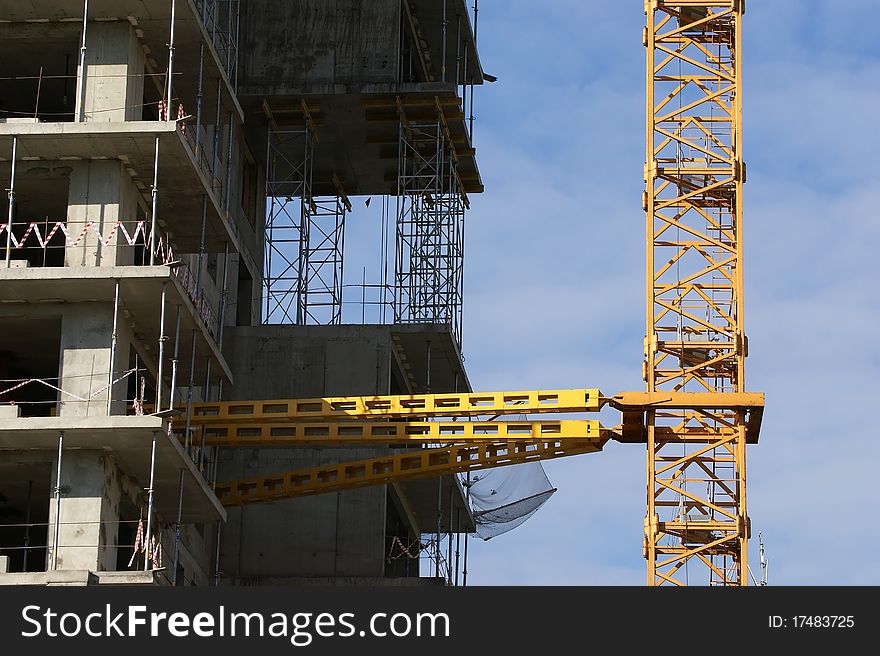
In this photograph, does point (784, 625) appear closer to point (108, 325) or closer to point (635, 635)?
point (635, 635)

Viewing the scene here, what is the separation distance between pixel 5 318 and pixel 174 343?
4.20 metres

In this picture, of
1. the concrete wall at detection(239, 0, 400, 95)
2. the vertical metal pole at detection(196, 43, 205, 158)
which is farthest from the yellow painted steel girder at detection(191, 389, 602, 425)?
the concrete wall at detection(239, 0, 400, 95)

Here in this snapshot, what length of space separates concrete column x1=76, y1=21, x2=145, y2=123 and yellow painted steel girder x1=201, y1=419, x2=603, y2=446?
960 centimetres

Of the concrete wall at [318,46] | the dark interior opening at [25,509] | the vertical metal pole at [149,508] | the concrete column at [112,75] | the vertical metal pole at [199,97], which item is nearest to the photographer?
the vertical metal pole at [149,508]

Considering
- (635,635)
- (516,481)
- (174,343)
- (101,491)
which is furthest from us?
(516,481)

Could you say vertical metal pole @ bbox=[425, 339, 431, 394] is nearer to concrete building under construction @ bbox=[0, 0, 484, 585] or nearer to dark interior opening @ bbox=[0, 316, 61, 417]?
concrete building under construction @ bbox=[0, 0, 484, 585]

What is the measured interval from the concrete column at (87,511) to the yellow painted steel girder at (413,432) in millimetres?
8005

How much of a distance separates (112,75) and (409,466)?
1535 cm

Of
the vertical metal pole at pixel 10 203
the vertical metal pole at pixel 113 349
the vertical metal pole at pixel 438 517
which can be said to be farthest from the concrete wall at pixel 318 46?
the vertical metal pole at pixel 113 349

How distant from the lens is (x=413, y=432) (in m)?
59.9

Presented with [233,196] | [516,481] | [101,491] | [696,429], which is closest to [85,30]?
[101,491]

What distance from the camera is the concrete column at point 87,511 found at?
158 feet

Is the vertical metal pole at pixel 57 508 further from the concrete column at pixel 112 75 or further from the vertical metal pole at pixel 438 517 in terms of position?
the vertical metal pole at pixel 438 517

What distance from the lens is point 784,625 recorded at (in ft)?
115
